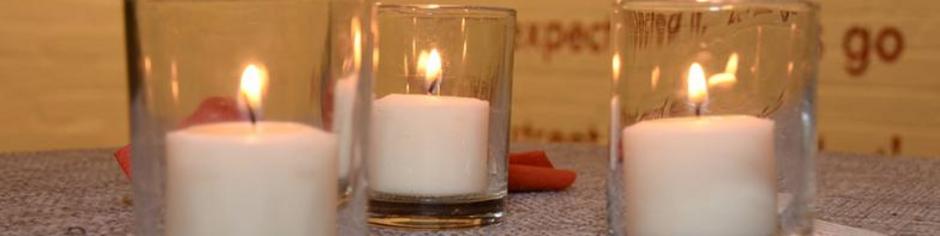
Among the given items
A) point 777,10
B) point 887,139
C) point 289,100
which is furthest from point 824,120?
point 289,100

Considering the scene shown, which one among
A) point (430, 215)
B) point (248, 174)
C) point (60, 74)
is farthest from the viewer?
point (60, 74)

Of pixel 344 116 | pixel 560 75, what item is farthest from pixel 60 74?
pixel 344 116

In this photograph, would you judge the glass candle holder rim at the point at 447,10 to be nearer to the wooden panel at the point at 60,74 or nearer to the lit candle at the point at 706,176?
the lit candle at the point at 706,176

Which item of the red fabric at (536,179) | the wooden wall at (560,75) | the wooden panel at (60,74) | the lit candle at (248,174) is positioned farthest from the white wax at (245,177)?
the wooden panel at (60,74)

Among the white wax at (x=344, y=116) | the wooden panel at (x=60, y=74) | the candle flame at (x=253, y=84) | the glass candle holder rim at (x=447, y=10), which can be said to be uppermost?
the glass candle holder rim at (x=447, y=10)

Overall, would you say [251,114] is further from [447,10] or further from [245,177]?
[447,10]

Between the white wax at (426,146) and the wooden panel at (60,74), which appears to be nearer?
the white wax at (426,146)

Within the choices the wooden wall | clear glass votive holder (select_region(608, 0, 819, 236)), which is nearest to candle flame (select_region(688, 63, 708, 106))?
clear glass votive holder (select_region(608, 0, 819, 236))

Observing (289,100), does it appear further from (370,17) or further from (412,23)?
(412,23)
